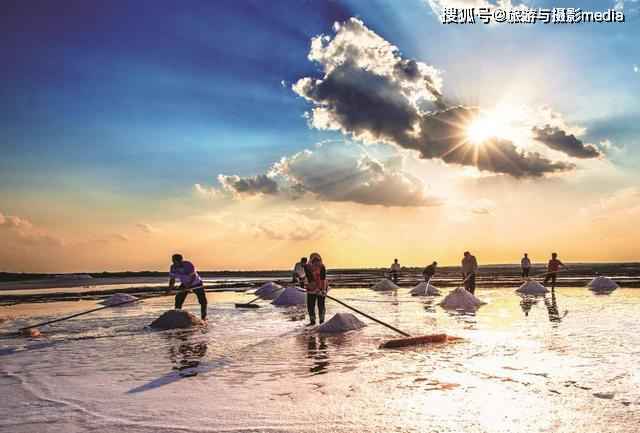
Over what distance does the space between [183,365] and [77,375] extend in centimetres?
157

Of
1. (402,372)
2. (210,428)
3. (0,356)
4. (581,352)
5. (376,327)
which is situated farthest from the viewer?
Answer: (376,327)

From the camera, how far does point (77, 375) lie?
764cm

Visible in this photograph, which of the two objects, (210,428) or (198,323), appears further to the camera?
(198,323)

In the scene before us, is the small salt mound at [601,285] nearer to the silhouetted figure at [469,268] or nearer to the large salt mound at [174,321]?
the silhouetted figure at [469,268]

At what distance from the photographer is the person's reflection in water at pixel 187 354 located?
25.7ft

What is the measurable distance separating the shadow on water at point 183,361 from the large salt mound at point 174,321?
1268 mm

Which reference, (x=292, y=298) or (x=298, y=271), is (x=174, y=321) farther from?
(x=298, y=271)

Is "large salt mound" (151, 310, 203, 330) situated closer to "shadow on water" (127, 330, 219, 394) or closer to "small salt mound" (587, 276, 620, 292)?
"shadow on water" (127, 330, 219, 394)

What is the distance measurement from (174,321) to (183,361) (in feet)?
16.6

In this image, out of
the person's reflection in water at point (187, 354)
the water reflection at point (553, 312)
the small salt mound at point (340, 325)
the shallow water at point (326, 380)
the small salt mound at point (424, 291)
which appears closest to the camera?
the shallow water at point (326, 380)

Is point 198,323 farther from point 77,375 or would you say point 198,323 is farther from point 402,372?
point 402,372

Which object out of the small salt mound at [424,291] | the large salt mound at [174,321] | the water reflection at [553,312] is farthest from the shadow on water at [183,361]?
the small salt mound at [424,291]

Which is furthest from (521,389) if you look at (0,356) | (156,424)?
(0,356)

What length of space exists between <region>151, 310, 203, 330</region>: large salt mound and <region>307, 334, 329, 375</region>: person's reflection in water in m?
4.08
